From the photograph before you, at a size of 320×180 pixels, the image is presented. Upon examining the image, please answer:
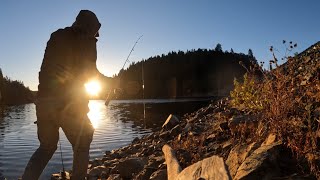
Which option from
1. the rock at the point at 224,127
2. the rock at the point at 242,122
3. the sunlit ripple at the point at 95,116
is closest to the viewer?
the rock at the point at 242,122

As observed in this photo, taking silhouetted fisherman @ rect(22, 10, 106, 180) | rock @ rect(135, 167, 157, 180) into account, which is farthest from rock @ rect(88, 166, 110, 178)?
silhouetted fisherman @ rect(22, 10, 106, 180)

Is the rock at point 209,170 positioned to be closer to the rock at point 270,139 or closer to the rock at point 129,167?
the rock at point 270,139

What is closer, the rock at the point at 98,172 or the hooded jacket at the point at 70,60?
the hooded jacket at the point at 70,60

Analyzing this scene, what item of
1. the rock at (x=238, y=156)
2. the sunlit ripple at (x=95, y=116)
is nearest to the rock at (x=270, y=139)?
the rock at (x=238, y=156)

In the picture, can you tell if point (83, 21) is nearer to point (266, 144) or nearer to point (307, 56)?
point (266, 144)

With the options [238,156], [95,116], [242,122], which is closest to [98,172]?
[242,122]

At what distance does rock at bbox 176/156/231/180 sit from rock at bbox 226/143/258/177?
32.5 inches

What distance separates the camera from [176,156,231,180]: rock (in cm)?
343

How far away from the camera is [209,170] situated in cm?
371

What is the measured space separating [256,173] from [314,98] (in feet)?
8.20

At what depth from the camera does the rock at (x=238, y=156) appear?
484 centimetres

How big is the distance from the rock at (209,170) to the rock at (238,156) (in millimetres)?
826

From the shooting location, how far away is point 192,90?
557 ft

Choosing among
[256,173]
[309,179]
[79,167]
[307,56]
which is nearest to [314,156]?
[309,179]
